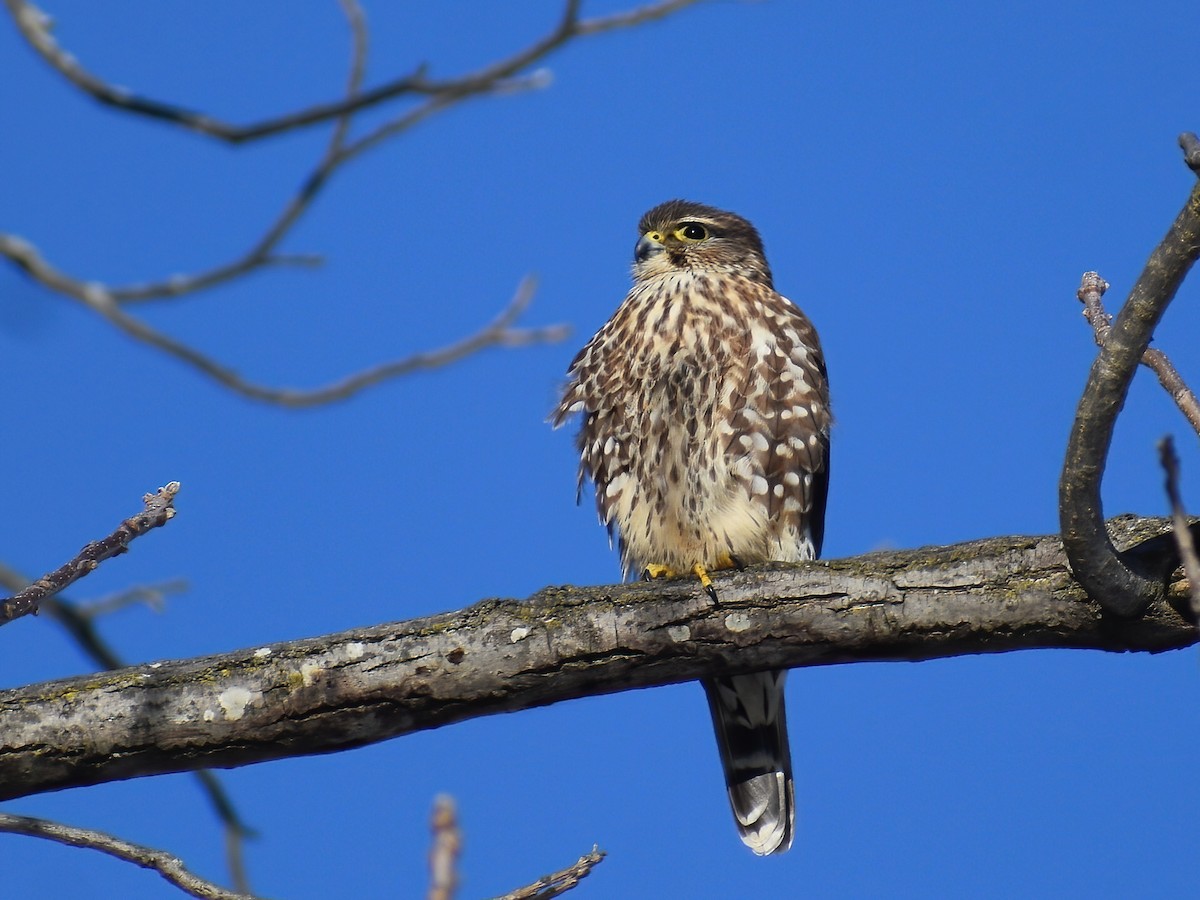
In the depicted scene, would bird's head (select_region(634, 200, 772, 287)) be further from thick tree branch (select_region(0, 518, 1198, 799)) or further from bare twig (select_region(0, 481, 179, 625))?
bare twig (select_region(0, 481, 179, 625))

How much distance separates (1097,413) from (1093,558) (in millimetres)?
413

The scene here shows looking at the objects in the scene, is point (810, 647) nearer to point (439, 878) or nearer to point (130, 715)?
point (130, 715)

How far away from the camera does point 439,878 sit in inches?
64.2

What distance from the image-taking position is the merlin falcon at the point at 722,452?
15.4 feet

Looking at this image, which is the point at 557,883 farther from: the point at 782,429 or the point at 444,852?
the point at 782,429

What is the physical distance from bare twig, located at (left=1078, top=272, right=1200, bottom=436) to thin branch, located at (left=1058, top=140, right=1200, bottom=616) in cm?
8

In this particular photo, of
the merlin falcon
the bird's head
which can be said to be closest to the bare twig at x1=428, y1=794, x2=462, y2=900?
the merlin falcon

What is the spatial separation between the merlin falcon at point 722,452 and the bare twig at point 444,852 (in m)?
3.02

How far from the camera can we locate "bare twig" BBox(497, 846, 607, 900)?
245 cm

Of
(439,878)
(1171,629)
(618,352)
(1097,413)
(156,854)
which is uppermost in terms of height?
(618,352)

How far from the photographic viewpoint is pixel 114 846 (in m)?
2.74

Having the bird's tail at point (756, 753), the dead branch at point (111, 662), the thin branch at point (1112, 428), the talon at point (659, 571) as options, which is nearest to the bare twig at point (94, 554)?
the dead branch at point (111, 662)

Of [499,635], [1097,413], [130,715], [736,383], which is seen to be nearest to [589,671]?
[499,635]

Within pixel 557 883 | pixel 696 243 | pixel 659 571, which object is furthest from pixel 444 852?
pixel 696 243
